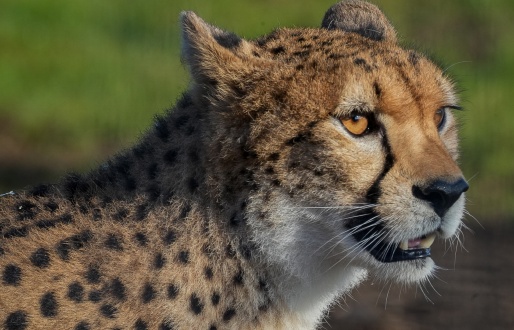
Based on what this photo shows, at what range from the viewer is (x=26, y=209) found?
3.85 meters

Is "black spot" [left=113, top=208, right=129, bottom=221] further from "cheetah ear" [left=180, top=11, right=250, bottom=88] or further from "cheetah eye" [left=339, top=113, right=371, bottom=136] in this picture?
"cheetah eye" [left=339, top=113, right=371, bottom=136]

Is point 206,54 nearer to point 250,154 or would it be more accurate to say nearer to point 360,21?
point 250,154

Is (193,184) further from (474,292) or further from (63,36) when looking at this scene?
(63,36)

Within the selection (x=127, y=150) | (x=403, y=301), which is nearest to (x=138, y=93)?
(x=403, y=301)

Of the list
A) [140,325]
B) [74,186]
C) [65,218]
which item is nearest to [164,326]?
[140,325]

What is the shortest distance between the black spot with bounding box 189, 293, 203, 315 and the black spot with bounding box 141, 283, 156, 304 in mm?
124

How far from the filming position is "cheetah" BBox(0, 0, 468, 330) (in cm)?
361

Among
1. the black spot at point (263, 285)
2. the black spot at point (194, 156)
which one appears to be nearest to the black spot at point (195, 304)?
the black spot at point (263, 285)

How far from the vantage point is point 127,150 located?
4.00m

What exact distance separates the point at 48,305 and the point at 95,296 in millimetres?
146

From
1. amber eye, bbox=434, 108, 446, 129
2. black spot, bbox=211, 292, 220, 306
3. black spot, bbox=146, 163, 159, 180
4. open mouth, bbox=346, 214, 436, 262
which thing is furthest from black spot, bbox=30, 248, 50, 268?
amber eye, bbox=434, 108, 446, 129

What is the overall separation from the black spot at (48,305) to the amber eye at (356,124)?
1.07m

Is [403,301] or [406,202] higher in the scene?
[406,202]

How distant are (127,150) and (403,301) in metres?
2.65
